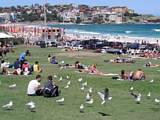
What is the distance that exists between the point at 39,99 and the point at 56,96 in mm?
924

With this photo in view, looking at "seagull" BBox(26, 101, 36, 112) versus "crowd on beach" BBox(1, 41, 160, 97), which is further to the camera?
"crowd on beach" BBox(1, 41, 160, 97)

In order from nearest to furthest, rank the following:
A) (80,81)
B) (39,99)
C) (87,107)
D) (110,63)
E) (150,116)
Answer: (150,116) < (87,107) < (39,99) < (80,81) < (110,63)

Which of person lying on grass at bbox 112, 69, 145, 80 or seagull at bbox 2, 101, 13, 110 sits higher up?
seagull at bbox 2, 101, 13, 110

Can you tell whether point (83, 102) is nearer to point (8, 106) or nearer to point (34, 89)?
point (34, 89)

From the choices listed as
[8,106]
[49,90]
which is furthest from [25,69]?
[8,106]

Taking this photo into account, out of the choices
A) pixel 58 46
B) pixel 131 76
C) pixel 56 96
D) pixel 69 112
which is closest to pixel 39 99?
pixel 56 96

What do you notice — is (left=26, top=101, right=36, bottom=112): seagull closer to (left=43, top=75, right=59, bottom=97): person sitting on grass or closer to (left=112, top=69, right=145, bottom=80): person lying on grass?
(left=43, top=75, right=59, bottom=97): person sitting on grass

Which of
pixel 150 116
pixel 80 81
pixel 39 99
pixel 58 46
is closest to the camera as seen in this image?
pixel 150 116

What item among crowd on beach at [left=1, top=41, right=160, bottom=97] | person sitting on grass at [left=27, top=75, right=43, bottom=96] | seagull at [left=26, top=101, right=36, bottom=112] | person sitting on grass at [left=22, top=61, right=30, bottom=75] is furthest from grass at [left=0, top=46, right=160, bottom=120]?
person sitting on grass at [left=22, top=61, right=30, bottom=75]

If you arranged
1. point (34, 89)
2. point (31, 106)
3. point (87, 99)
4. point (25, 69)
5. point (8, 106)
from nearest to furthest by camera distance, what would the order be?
point (31, 106)
point (8, 106)
point (87, 99)
point (34, 89)
point (25, 69)

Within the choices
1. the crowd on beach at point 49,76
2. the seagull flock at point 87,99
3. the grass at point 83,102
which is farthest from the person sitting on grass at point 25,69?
the seagull flock at point 87,99

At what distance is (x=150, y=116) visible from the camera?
61.7 ft

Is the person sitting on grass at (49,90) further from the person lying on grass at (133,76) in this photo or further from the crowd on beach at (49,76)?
the person lying on grass at (133,76)

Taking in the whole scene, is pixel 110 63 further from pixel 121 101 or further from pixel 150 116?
pixel 150 116
